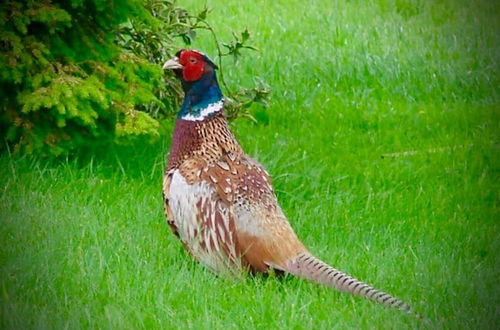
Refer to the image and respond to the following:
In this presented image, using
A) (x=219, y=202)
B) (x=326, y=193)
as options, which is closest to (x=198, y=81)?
(x=219, y=202)

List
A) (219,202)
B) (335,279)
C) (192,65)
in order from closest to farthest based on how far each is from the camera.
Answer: (335,279) < (219,202) < (192,65)

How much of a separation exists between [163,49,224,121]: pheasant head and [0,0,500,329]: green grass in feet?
2.74

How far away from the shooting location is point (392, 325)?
4.73 meters

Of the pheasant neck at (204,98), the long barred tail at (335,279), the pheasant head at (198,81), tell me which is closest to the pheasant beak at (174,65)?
the pheasant head at (198,81)

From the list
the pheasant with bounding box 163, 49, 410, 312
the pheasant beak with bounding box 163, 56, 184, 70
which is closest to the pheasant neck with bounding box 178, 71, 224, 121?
the pheasant with bounding box 163, 49, 410, 312

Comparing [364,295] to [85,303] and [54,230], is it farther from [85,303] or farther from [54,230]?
[54,230]

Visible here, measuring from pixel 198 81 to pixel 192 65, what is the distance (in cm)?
10

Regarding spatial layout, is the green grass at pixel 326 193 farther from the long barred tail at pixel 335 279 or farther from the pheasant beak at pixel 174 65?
the pheasant beak at pixel 174 65

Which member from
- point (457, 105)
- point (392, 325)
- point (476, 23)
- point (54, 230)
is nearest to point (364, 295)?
point (392, 325)

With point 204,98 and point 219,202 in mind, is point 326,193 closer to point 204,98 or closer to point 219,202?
point 204,98

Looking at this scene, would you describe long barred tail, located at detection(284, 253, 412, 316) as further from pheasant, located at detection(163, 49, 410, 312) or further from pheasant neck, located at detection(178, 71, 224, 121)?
pheasant neck, located at detection(178, 71, 224, 121)

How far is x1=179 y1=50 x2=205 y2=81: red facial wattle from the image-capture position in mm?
5723

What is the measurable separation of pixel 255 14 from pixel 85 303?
6.62m

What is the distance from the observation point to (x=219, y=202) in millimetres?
5426
